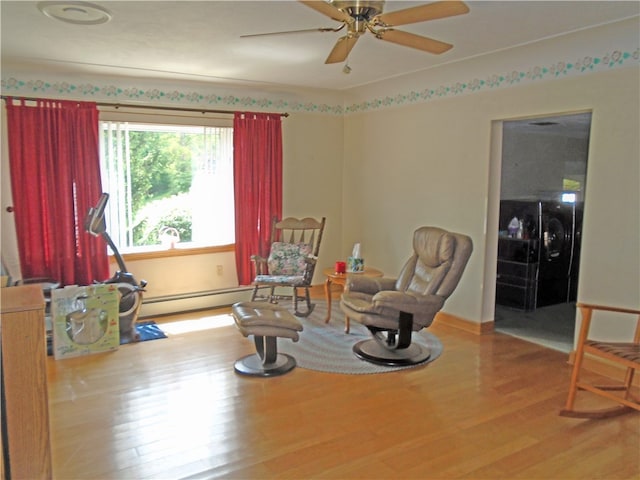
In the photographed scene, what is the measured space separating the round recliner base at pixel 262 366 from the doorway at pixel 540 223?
7.07 feet

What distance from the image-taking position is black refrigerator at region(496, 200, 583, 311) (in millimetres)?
5391

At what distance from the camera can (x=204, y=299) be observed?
5.34 metres

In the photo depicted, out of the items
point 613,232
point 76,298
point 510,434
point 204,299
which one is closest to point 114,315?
point 76,298

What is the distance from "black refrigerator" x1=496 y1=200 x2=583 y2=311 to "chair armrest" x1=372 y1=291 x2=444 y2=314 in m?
2.13

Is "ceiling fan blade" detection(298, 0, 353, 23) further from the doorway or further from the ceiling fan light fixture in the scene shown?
the doorway

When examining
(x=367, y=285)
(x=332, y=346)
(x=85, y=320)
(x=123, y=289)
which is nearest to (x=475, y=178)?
(x=367, y=285)

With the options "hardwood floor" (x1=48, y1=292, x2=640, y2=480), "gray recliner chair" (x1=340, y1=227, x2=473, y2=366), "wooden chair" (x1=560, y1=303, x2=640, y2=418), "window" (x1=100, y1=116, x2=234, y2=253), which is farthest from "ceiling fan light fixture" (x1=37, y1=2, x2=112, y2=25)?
"wooden chair" (x1=560, y1=303, x2=640, y2=418)

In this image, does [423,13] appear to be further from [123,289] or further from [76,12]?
[123,289]

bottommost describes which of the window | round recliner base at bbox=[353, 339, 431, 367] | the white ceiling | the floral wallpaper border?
round recliner base at bbox=[353, 339, 431, 367]

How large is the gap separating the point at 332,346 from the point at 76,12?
9.49ft

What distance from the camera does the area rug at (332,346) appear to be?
12.2 feet

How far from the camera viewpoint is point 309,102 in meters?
5.82

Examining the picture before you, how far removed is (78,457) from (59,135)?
2.94 meters

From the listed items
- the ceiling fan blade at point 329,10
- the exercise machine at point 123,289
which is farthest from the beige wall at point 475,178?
the exercise machine at point 123,289
